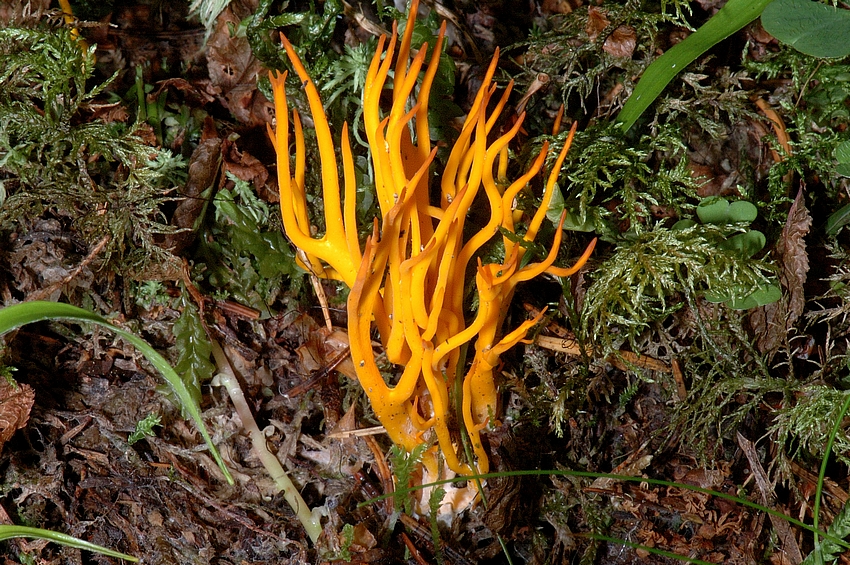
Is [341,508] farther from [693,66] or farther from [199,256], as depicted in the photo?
[693,66]

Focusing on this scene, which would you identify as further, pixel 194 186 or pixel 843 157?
pixel 194 186

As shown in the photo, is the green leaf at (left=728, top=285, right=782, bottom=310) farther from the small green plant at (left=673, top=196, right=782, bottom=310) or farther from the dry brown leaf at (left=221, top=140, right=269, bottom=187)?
the dry brown leaf at (left=221, top=140, right=269, bottom=187)

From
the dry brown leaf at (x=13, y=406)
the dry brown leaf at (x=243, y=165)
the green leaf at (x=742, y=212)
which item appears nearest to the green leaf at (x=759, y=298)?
the green leaf at (x=742, y=212)

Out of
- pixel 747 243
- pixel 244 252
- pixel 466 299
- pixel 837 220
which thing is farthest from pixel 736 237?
pixel 244 252

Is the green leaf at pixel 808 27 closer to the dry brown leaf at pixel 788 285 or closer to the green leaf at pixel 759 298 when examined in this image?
the dry brown leaf at pixel 788 285

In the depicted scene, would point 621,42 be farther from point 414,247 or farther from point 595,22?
point 414,247

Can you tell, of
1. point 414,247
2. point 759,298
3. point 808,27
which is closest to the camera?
point 414,247
